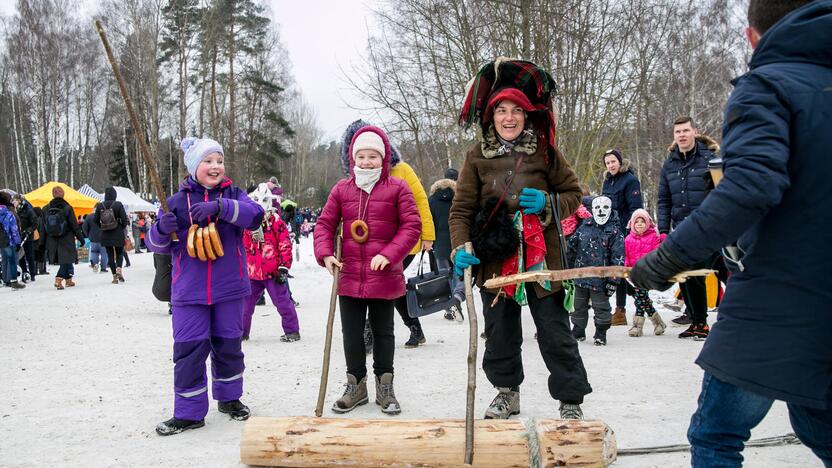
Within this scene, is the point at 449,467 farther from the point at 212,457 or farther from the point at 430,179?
the point at 430,179

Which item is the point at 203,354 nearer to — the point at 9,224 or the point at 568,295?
the point at 568,295

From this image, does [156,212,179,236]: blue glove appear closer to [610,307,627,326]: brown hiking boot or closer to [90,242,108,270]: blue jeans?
[610,307,627,326]: brown hiking boot

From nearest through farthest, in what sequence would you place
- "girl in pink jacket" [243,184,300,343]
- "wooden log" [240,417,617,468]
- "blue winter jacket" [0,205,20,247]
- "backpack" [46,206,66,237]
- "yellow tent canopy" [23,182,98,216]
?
"wooden log" [240,417,617,468], "girl in pink jacket" [243,184,300,343], "blue winter jacket" [0,205,20,247], "backpack" [46,206,66,237], "yellow tent canopy" [23,182,98,216]

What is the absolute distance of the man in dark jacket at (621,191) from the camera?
293 inches

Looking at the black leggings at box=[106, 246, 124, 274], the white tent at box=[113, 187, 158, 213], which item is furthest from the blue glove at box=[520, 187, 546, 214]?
the white tent at box=[113, 187, 158, 213]

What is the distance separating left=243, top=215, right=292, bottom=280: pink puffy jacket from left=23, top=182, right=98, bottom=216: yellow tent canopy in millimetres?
15416

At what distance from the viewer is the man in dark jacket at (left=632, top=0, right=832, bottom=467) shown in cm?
180

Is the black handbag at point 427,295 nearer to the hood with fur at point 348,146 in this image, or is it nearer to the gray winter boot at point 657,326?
the hood with fur at point 348,146

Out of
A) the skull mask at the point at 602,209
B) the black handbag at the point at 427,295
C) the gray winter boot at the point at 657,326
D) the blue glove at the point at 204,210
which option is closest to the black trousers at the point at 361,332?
the black handbag at the point at 427,295

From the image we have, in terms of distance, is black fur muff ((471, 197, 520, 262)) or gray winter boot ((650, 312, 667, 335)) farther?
gray winter boot ((650, 312, 667, 335))

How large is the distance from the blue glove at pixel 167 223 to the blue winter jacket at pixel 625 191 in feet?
18.0

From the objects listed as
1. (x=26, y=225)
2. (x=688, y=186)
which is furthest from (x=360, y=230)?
(x=26, y=225)

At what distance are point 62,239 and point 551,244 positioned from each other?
1201 cm

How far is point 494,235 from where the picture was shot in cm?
349
